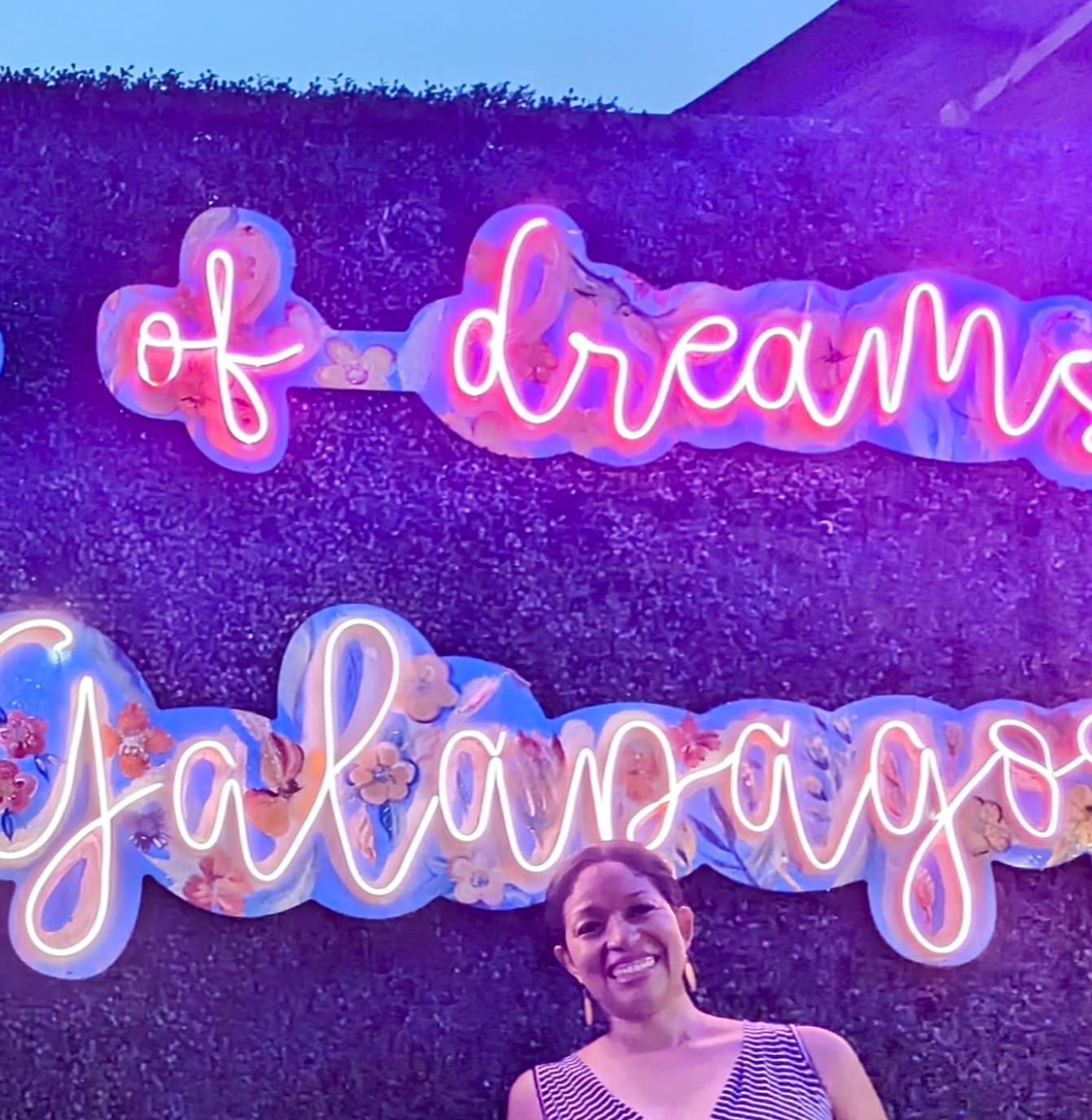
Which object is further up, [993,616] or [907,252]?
[907,252]

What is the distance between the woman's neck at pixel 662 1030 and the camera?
2.12 meters

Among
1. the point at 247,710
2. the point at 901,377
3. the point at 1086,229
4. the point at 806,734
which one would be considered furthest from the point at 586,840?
the point at 1086,229

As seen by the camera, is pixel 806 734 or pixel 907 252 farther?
pixel 907 252

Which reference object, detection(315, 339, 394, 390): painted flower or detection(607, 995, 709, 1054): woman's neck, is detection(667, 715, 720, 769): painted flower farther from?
detection(315, 339, 394, 390): painted flower

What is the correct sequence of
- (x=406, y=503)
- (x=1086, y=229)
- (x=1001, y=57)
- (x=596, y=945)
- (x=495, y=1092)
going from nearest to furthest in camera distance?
(x=596, y=945) → (x=495, y=1092) → (x=406, y=503) → (x=1086, y=229) → (x=1001, y=57)

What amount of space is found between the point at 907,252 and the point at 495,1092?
1.92 meters

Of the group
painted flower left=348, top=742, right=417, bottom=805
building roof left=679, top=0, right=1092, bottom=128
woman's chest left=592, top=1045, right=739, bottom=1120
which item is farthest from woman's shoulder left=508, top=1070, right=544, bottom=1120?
building roof left=679, top=0, right=1092, bottom=128

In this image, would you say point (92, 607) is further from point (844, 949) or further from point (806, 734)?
point (844, 949)

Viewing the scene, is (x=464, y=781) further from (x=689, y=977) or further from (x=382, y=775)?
(x=689, y=977)

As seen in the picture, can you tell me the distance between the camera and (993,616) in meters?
2.66

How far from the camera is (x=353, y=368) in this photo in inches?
103

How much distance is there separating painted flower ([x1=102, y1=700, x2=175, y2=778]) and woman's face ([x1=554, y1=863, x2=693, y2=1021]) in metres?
0.85

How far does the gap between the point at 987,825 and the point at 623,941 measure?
0.85m

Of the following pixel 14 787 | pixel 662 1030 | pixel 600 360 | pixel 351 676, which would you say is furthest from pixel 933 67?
pixel 14 787
